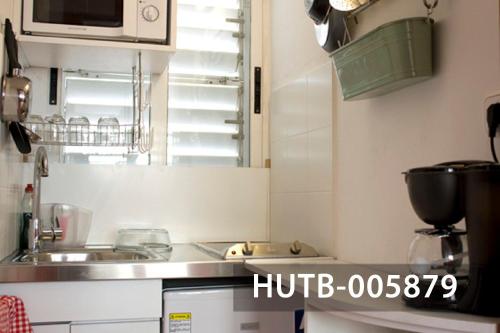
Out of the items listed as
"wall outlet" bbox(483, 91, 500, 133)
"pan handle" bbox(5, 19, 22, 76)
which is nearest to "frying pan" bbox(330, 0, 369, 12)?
"wall outlet" bbox(483, 91, 500, 133)

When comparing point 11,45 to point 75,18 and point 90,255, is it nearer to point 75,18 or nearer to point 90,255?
point 75,18

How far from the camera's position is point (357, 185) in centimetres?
167

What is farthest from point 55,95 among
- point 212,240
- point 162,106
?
point 212,240

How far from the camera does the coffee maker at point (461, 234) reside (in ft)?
2.94

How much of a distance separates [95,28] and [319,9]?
2.81 ft

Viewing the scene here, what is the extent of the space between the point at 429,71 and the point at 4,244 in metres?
1.45

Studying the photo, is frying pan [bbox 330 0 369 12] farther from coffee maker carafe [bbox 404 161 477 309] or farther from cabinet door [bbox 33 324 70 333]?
cabinet door [bbox 33 324 70 333]

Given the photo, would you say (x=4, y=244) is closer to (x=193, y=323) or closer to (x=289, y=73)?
(x=193, y=323)

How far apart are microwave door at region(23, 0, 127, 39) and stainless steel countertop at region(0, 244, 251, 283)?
882 millimetres

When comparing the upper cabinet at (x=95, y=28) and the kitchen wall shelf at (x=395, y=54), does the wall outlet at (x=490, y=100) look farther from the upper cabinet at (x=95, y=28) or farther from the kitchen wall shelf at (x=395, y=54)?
the upper cabinet at (x=95, y=28)

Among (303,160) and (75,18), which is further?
(303,160)

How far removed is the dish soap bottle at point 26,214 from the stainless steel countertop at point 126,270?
458 millimetres

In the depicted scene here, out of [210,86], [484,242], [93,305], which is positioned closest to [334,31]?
[210,86]

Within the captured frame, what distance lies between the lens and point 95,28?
195 cm
